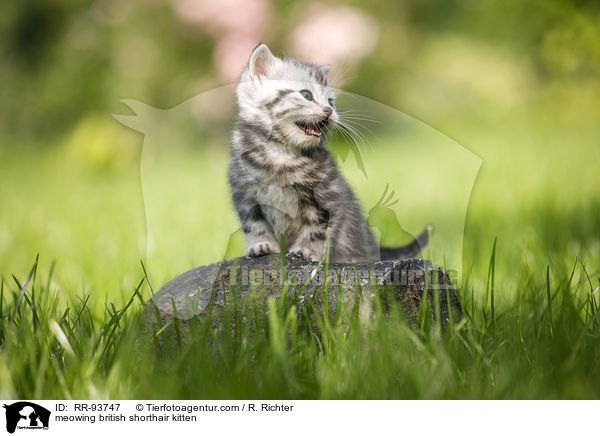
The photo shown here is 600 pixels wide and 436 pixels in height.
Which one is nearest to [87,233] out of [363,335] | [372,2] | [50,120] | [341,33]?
[341,33]

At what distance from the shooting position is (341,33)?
3.31m

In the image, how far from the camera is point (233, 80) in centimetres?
186

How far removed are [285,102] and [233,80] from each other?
25 centimetres

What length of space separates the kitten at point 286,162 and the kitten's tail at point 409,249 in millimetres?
339

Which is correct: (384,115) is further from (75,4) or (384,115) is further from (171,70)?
(75,4)

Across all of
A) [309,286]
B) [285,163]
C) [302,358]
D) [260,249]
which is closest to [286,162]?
[285,163]

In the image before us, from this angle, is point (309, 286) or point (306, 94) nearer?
point (309, 286)

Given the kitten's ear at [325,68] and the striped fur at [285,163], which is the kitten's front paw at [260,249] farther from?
the kitten's ear at [325,68]

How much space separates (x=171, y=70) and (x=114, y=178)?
109 cm

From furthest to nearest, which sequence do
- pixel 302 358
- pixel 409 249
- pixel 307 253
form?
pixel 409 249 → pixel 307 253 → pixel 302 358

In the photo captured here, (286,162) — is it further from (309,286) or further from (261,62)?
→ (309,286)

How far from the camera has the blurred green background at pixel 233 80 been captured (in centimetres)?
261
